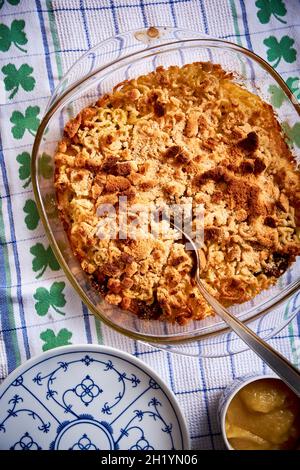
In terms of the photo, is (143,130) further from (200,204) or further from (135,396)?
(135,396)

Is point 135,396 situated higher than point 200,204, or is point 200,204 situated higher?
point 200,204

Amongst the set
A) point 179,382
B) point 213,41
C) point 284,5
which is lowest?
point 179,382

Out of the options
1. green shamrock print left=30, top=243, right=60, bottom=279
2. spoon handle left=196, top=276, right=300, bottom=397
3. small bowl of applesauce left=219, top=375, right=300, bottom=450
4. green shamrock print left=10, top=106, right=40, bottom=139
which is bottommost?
small bowl of applesauce left=219, top=375, right=300, bottom=450

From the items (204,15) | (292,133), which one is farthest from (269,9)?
(292,133)

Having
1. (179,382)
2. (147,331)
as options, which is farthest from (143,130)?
(179,382)

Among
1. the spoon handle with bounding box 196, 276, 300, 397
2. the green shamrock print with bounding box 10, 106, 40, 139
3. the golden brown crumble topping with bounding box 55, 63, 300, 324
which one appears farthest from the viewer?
the green shamrock print with bounding box 10, 106, 40, 139

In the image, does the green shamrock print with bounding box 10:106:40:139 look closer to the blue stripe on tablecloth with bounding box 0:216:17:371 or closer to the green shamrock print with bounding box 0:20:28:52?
the green shamrock print with bounding box 0:20:28:52

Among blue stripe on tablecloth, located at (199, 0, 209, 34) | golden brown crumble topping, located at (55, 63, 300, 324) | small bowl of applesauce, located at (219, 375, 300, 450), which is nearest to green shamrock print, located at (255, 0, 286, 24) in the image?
blue stripe on tablecloth, located at (199, 0, 209, 34)
